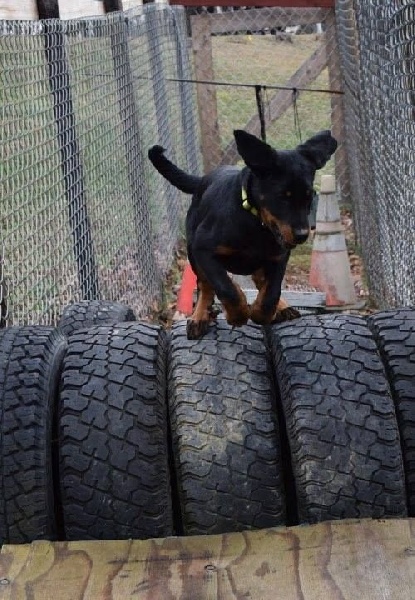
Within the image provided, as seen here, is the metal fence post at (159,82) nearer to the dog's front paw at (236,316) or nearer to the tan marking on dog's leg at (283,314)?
the tan marking on dog's leg at (283,314)

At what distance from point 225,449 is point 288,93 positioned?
33.2 feet

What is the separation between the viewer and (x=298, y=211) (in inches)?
138

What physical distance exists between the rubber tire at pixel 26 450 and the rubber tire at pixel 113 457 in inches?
2.4

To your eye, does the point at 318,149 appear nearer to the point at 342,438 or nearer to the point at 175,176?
the point at 175,176

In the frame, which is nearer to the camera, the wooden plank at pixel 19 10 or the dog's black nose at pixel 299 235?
the dog's black nose at pixel 299 235

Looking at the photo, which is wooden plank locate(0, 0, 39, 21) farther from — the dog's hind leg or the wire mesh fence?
the dog's hind leg

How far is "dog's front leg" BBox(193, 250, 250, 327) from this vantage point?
3740mm

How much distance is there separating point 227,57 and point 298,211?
472 inches

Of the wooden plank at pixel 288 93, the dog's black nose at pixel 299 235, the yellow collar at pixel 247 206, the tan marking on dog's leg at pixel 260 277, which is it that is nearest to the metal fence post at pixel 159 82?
the wooden plank at pixel 288 93

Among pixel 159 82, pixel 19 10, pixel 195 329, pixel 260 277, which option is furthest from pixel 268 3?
pixel 195 329

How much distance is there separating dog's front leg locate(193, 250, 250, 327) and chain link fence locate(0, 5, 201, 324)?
107cm

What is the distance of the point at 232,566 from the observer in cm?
282

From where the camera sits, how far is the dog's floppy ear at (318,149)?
3760mm

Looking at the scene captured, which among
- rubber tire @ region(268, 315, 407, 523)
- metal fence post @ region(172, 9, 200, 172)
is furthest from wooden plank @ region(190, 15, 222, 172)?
rubber tire @ region(268, 315, 407, 523)
